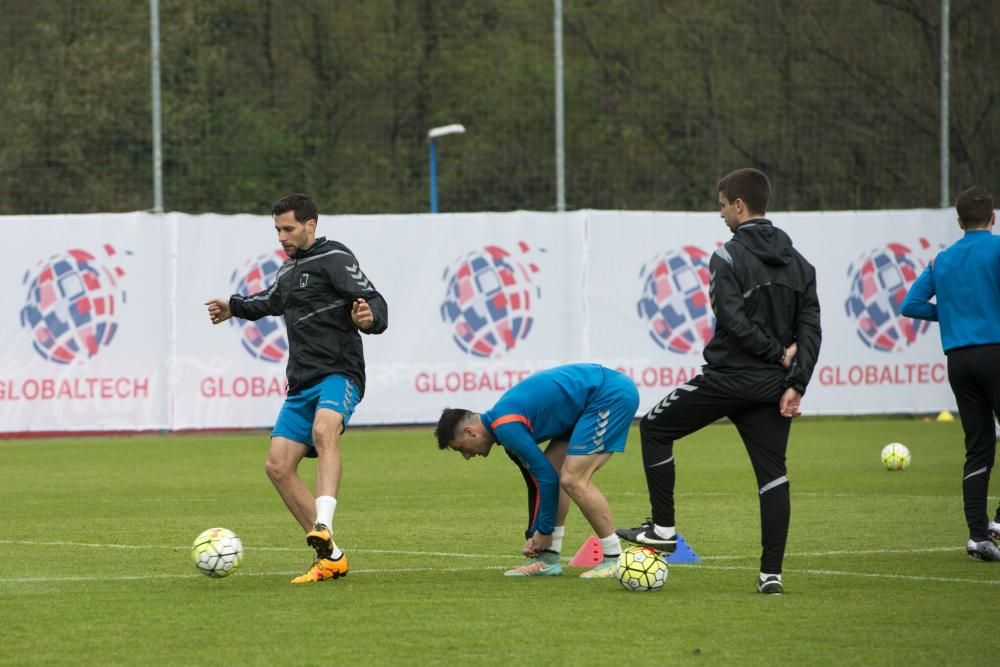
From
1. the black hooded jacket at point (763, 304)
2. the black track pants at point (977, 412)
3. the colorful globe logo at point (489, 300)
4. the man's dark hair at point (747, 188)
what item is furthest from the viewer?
the colorful globe logo at point (489, 300)

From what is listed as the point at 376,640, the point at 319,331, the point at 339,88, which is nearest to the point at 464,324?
the point at 339,88

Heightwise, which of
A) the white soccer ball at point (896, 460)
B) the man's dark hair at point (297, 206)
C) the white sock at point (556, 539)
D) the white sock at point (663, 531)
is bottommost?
the white soccer ball at point (896, 460)

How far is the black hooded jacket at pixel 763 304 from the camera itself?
329 inches

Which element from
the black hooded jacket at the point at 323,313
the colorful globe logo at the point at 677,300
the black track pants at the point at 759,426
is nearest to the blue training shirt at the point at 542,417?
the black track pants at the point at 759,426

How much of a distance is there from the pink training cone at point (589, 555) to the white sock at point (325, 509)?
1.49 meters

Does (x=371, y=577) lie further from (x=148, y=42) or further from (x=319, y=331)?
(x=148, y=42)

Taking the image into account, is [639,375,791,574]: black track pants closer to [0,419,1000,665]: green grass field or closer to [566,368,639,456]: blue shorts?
[0,419,1000,665]: green grass field

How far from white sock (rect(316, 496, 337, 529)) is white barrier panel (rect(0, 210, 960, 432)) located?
1109cm

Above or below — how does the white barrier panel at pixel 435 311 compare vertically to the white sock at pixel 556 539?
above

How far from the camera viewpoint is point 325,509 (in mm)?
9414

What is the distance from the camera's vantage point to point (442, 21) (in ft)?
87.0

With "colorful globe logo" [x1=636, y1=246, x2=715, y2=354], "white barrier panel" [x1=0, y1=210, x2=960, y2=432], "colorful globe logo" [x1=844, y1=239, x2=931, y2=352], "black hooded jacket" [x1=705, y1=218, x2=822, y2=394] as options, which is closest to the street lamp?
"white barrier panel" [x1=0, y1=210, x2=960, y2=432]

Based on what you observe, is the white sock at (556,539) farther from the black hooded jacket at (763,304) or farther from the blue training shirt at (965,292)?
the blue training shirt at (965,292)

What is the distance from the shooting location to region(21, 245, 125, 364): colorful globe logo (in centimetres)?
2016
